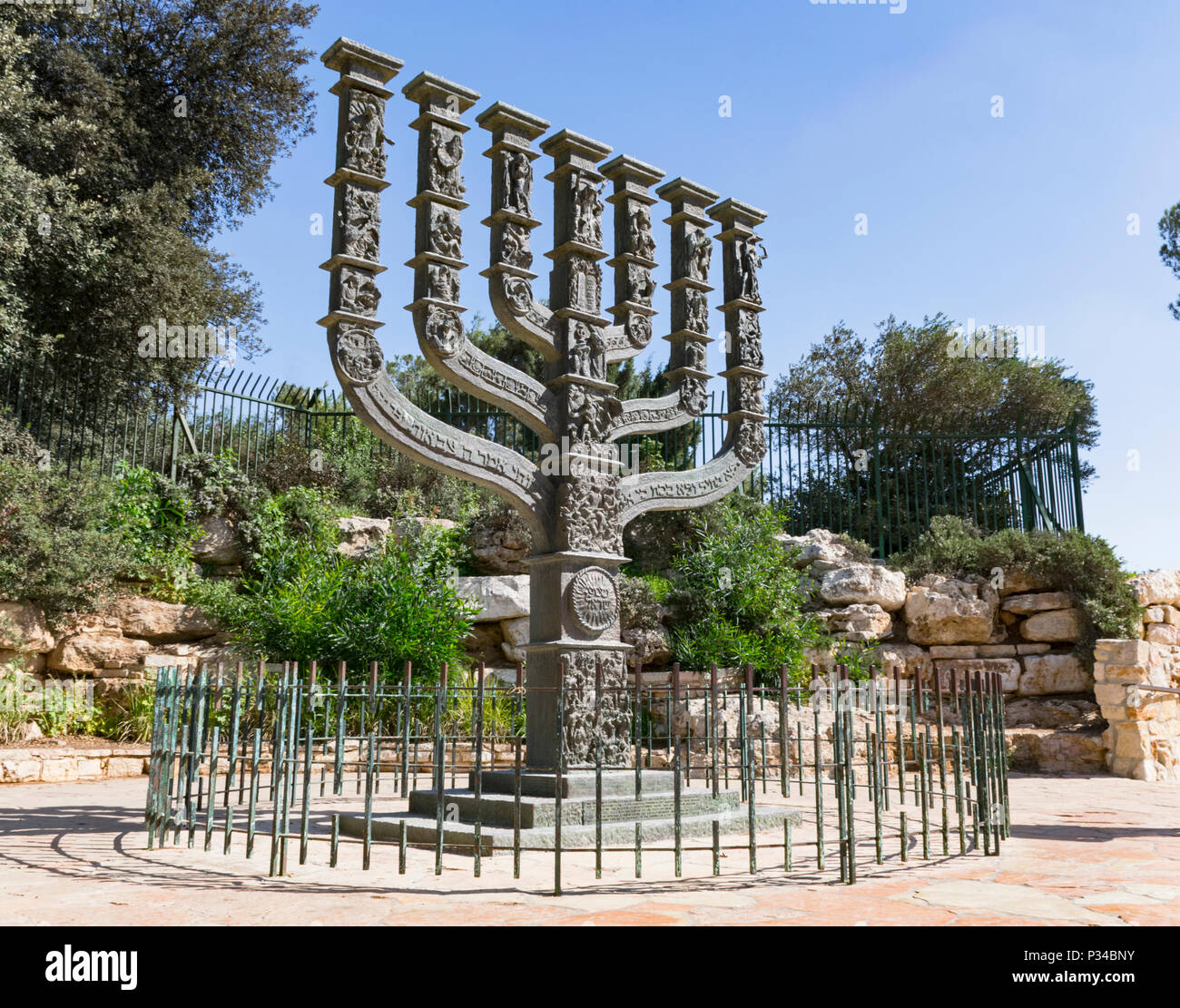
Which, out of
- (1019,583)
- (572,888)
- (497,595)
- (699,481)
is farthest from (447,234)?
(1019,583)

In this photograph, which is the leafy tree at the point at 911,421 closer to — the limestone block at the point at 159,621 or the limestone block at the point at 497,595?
the limestone block at the point at 497,595

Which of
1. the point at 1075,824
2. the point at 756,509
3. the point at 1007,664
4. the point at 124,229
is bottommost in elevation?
the point at 1075,824

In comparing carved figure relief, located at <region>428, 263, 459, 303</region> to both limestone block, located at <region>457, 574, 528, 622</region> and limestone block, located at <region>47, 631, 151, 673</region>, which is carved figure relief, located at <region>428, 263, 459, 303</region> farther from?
limestone block, located at <region>47, 631, 151, 673</region>

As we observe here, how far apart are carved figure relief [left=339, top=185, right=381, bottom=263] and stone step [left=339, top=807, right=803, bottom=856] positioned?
3191 mm

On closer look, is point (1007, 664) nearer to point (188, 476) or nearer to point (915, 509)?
point (915, 509)

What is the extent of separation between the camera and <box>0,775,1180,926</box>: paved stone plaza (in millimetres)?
3162

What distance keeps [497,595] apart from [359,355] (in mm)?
6098

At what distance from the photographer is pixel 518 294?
232 inches

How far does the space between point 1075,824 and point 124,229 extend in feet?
37.9

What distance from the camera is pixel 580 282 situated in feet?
20.2

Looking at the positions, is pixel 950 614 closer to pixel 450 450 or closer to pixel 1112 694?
pixel 1112 694

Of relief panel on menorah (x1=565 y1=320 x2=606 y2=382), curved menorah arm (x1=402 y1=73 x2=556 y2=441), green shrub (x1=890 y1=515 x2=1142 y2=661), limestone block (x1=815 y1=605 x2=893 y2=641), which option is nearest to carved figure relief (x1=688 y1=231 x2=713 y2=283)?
relief panel on menorah (x1=565 y1=320 x2=606 y2=382)

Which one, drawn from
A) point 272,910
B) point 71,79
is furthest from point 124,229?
point 272,910

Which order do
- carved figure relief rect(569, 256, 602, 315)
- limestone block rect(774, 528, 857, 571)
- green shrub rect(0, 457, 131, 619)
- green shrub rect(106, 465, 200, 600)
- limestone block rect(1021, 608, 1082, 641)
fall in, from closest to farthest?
carved figure relief rect(569, 256, 602, 315), green shrub rect(0, 457, 131, 619), green shrub rect(106, 465, 200, 600), limestone block rect(1021, 608, 1082, 641), limestone block rect(774, 528, 857, 571)
